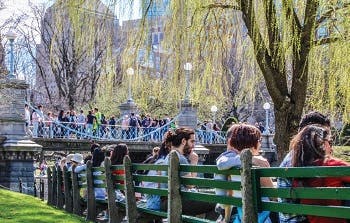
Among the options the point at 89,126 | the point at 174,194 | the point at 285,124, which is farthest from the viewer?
the point at 89,126

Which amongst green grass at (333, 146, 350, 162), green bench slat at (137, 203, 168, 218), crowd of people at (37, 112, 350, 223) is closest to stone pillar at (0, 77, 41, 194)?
green grass at (333, 146, 350, 162)

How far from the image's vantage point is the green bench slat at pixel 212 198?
5.92m

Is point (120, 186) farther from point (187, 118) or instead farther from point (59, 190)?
point (187, 118)

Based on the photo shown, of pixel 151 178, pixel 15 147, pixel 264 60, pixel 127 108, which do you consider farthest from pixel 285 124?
pixel 127 108

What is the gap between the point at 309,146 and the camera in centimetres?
507

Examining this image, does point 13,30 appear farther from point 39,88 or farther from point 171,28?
point 39,88

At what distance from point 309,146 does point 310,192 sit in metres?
0.42

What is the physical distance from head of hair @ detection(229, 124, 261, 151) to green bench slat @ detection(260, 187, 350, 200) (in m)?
0.62

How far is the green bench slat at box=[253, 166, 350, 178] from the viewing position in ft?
14.6

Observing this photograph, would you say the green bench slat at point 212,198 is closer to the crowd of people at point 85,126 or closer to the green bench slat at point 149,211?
the green bench slat at point 149,211

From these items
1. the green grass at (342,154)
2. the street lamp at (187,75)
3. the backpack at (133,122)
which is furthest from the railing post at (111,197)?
the backpack at (133,122)

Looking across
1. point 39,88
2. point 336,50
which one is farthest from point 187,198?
point 39,88

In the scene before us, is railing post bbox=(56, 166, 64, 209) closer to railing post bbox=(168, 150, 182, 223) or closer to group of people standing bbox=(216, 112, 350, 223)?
railing post bbox=(168, 150, 182, 223)

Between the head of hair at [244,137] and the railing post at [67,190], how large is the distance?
27.0 feet
